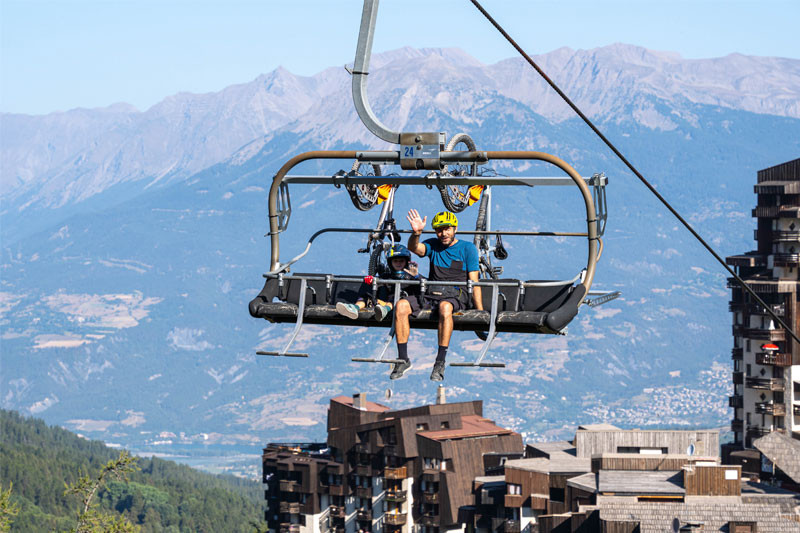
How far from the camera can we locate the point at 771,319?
16912 cm

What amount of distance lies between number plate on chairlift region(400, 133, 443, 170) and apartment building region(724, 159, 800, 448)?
134835 mm

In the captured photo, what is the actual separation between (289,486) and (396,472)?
14.6 m

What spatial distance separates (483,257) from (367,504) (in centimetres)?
13981

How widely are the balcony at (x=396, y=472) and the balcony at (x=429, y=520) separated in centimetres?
460

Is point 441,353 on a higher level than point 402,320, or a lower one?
lower

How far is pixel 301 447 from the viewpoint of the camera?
187875 millimetres

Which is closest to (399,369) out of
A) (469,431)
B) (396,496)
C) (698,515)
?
(698,515)

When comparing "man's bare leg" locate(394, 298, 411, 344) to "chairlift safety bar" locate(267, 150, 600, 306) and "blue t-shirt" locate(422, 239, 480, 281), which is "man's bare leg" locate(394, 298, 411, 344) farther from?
"chairlift safety bar" locate(267, 150, 600, 306)

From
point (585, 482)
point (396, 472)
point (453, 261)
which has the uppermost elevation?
point (453, 261)

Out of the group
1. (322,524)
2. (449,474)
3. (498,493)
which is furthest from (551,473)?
(322,524)

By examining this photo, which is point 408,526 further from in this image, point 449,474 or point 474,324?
point 474,324

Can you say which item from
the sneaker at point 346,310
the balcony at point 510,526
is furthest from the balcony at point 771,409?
the sneaker at point 346,310

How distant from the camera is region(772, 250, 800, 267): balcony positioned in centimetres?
16862

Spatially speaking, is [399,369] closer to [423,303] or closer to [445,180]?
[423,303]
